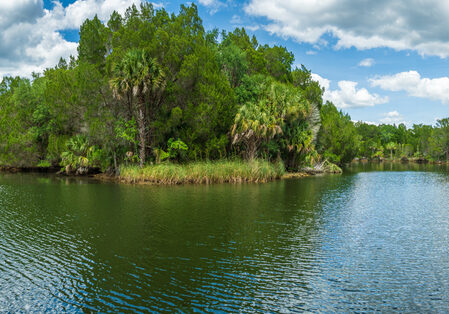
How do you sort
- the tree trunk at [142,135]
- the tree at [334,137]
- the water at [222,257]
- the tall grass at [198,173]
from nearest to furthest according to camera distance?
the water at [222,257]
the tall grass at [198,173]
the tree trunk at [142,135]
the tree at [334,137]

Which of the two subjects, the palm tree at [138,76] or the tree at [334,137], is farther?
the tree at [334,137]

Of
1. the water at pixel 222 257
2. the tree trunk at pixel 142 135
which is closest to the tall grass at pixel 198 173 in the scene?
the tree trunk at pixel 142 135

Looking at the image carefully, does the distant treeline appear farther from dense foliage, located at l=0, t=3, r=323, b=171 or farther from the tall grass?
the tall grass


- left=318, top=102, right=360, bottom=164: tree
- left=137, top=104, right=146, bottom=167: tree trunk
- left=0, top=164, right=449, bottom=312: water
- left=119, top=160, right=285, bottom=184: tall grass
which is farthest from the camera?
left=318, top=102, right=360, bottom=164: tree

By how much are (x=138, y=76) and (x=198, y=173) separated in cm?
Answer: 1069

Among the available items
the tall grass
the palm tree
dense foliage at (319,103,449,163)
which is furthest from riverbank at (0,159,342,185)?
dense foliage at (319,103,449,163)

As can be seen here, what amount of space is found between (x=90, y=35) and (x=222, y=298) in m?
41.4

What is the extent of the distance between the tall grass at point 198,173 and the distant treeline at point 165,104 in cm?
196

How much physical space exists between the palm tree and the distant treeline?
10 cm

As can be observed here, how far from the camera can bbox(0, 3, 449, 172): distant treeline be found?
114 ft

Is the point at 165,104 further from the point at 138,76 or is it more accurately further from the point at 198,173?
the point at 198,173

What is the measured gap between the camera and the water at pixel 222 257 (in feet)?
27.4

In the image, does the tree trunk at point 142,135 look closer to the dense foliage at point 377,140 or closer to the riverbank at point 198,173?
the riverbank at point 198,173

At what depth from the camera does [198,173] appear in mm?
33062
